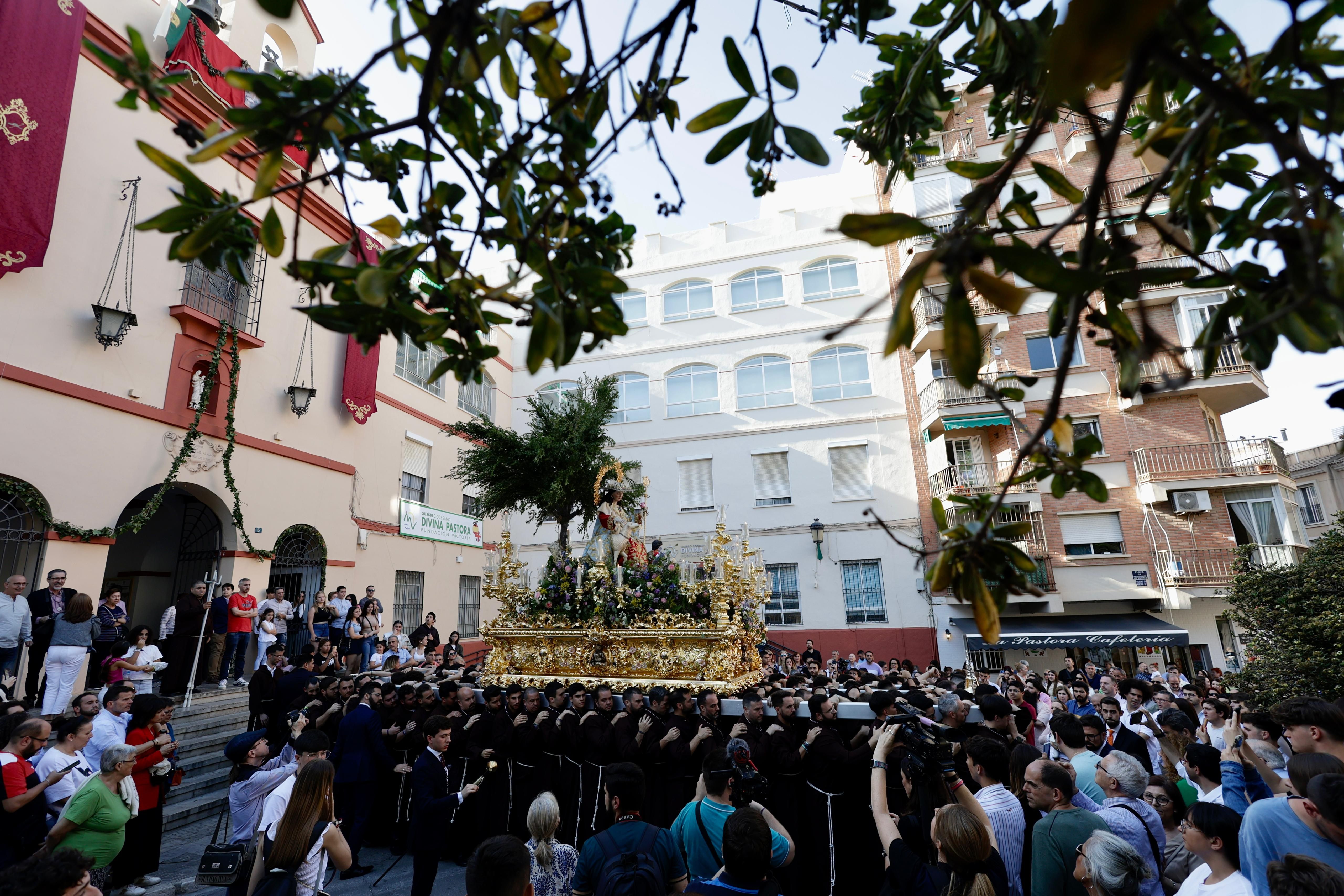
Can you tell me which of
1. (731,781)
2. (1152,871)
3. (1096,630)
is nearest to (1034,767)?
(1152,871)

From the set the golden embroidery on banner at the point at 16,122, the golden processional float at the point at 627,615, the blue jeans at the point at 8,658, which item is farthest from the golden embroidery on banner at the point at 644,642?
the golden embroidery on banner at the point at 16,122

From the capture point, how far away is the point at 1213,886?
113 inches

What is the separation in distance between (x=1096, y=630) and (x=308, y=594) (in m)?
16.8

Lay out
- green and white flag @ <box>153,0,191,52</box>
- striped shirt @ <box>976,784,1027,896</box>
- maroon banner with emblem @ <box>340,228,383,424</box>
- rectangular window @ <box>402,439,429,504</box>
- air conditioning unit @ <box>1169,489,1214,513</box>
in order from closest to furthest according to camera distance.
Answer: striped shirt @ <box>976,784,1027,896</box>
green and white flag @ <box>153,0,191,52</box>
maroon banner with emblem @ <box>340,228,383,424</box>
air conditioning unit @ <box>1169,489,1214,513</box>
rectangular window @ <box>402,439,429,504</box>

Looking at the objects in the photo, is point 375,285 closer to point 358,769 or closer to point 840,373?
point 358,769

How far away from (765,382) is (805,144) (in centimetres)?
1792

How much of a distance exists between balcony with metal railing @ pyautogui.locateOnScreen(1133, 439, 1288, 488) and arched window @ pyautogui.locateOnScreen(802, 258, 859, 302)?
8334 mm

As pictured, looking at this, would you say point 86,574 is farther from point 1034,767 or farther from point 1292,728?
point 1292,728

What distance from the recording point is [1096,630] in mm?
15531

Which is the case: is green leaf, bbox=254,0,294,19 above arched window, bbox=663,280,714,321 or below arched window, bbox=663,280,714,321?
below

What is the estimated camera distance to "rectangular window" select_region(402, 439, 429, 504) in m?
17.2

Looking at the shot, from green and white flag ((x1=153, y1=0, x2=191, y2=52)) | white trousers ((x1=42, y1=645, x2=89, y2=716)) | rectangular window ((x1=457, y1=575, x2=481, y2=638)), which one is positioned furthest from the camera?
rectangular window ((x1=457, y1=575, x2=481, y2=638))

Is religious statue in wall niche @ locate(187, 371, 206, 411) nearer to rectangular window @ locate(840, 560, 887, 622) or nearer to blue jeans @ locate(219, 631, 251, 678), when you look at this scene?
blue jeans @ locate(219, 631, 251, 678)

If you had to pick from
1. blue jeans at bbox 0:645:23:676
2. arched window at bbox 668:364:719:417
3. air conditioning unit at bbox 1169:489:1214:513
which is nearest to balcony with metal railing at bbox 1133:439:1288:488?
air conditioning unit at bbox 1169:489:1214:513
